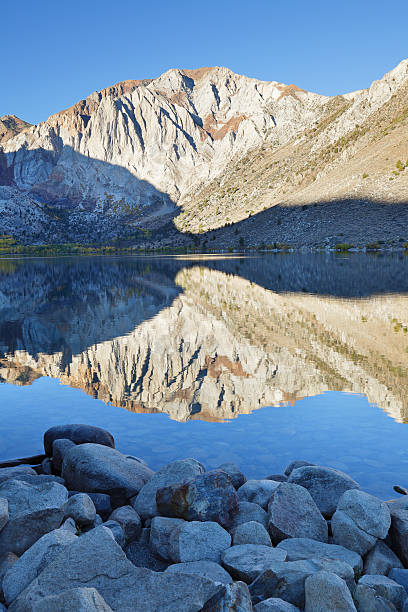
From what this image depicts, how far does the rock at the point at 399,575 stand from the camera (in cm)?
548

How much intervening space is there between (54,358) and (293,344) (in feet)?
31.7

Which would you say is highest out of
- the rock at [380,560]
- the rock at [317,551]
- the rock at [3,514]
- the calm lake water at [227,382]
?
the rock at [3,514]

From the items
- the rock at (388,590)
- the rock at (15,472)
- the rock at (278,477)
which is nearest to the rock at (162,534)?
the rock at (278,477)

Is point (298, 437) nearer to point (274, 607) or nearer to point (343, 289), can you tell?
point (274, 607)

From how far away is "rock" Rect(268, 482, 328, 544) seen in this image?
650 centimetres

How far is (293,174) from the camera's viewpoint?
6388 inches

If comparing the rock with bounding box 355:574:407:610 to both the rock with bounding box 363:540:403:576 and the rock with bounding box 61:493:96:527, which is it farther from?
the rock with bounding box 61:493:96:527

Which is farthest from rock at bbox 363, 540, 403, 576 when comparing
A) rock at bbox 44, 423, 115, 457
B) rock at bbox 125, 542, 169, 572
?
rock at bbox 44, 423, 115, 457

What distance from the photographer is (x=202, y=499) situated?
7.00 m

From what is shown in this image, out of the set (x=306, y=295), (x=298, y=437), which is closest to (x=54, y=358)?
(x=298, y=437)

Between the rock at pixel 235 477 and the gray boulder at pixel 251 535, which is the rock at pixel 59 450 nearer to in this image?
the rock at pixel 235 477

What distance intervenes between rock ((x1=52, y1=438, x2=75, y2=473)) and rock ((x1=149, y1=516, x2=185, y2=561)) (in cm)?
329

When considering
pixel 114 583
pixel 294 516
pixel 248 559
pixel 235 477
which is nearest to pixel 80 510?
pixel 114 583

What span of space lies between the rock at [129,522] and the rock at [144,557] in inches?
5.4
